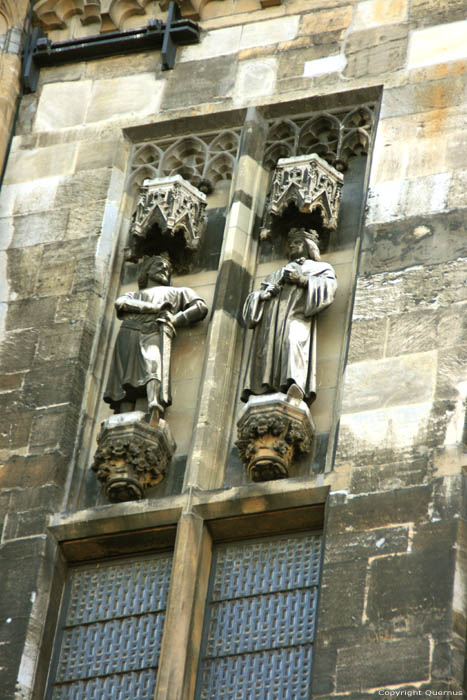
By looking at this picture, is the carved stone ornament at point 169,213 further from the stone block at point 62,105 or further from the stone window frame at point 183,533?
the stone window frame at point 183,533

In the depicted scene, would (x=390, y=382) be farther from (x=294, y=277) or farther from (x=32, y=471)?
(x=32, y=471)

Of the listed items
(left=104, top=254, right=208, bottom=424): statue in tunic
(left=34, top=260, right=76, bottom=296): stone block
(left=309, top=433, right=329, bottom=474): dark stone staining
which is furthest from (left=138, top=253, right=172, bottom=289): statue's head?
(left=309, top=433, right=329, bottom=474): dark stone staining

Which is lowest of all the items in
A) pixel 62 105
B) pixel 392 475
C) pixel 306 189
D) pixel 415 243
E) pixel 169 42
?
pixel 392 475

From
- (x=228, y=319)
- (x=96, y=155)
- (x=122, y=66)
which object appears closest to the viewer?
(x=228, y=319)

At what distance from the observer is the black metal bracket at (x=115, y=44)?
18.5 m

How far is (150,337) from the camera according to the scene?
16.6 meters

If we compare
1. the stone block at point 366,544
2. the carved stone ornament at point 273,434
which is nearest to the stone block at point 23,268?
the carved stone ornament at point 273,434

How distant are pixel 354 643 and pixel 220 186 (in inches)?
192

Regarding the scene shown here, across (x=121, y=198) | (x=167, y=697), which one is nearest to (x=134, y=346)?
(x=121, y=198)

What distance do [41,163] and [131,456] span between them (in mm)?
3387

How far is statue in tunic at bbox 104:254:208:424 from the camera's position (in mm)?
16312

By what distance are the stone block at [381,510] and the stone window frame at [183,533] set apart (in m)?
0.30

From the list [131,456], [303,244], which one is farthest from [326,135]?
[131,456]

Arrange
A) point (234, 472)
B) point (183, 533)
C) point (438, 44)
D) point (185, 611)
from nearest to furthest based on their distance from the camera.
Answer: point (185, 611) → point (183, 533) → point (234, 472) → point (438, 44)
